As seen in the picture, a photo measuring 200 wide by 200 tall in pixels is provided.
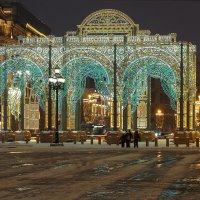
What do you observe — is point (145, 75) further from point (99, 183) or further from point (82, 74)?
point (99, 183)

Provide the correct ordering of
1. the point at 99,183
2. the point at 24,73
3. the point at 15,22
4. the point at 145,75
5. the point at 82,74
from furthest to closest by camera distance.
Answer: the point at 15,22, the point at 82,74, the point at 145,75, the point at 24,73, the point at 99,183

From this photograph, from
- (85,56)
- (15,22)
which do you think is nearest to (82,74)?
(85,56)

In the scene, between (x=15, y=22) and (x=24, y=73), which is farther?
(x=15, y=22)

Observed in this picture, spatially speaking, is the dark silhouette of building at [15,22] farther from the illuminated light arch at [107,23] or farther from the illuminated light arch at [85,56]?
the illuminated light arch at [107,23]

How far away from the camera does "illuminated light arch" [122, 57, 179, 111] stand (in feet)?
180

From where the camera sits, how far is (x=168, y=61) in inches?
2103

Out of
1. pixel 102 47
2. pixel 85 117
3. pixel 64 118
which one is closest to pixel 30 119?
pixel 64 118

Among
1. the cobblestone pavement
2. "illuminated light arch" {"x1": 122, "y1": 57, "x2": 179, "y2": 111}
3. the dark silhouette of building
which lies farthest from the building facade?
the dark silhouette of building

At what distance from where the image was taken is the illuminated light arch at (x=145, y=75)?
5487 centimetres

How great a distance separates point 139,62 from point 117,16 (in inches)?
163

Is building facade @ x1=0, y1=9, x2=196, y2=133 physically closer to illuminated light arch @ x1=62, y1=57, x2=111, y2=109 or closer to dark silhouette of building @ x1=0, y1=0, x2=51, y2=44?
illuminated light arch @ x1=62, y1=57, x2=111, y2=109

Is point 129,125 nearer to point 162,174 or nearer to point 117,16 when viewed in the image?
point 117,16

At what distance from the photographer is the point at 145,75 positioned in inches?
2352

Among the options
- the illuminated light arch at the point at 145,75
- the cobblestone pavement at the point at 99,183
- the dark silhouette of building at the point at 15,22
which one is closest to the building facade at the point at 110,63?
the illuminated light arch at the point at 145,75
